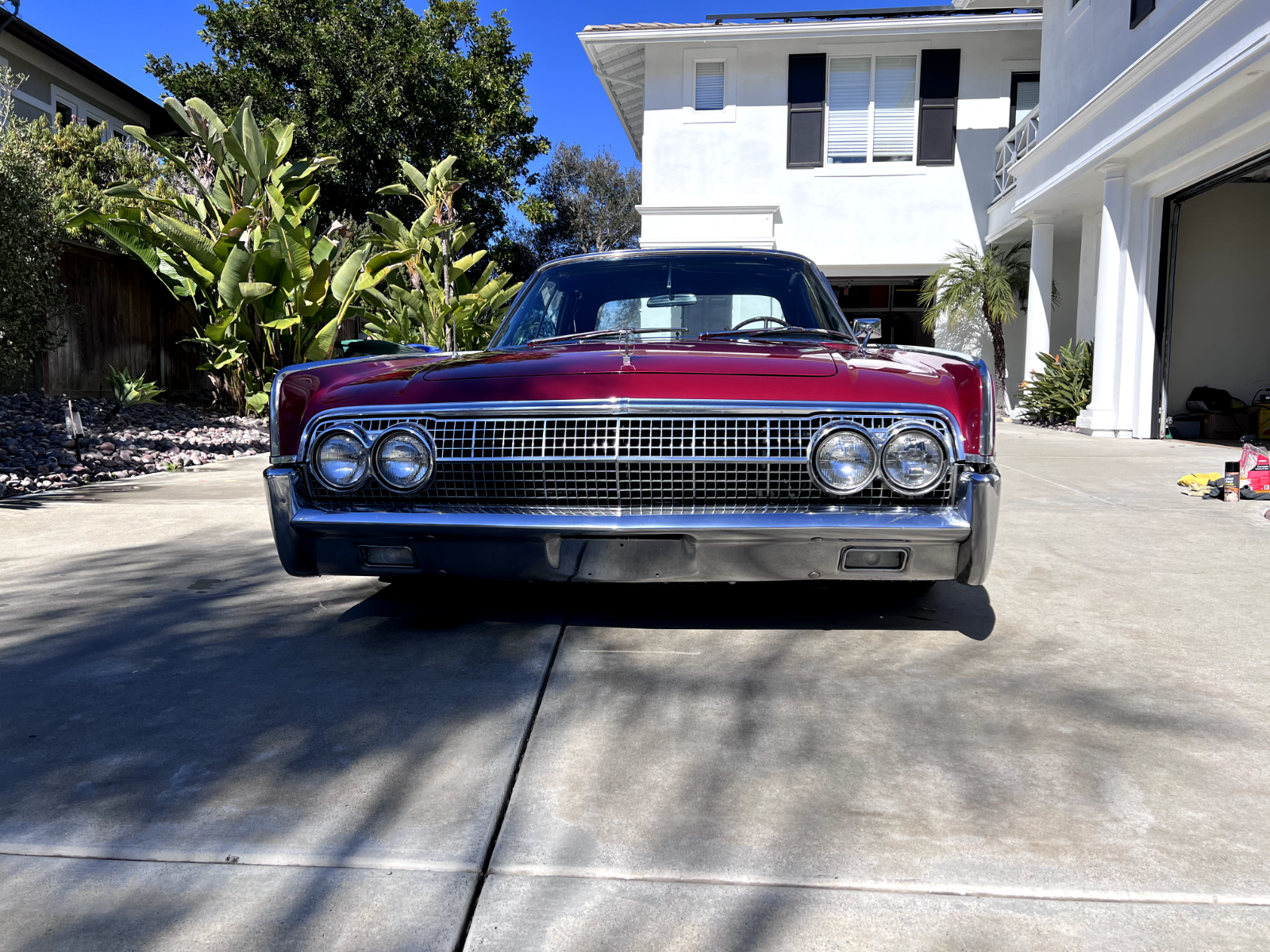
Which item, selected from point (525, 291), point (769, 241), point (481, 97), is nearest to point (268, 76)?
point (481, 97)

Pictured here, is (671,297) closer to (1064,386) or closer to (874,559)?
(874,559)

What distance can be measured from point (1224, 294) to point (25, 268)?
14467 millimetres

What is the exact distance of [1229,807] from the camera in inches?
80.0

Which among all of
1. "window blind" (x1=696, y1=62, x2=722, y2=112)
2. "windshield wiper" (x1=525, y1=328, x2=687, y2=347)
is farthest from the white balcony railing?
"windshield wiper" (x1=525, y1=328, x2=687, y2=347)

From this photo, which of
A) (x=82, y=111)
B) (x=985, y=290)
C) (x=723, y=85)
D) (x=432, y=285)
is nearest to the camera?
(x=432, y=285)

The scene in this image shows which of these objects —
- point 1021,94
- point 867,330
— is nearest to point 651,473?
point 867,330

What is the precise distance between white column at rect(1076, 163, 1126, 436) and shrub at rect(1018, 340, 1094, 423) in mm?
479

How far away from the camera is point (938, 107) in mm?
17141

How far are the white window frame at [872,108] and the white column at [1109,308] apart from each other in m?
5.82

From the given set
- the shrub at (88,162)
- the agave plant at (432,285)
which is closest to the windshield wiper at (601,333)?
the agave plant at (432,285)

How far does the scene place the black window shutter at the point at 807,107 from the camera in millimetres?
17219

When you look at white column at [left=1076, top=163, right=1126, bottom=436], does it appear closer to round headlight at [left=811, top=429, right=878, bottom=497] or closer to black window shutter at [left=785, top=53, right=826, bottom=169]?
black window shutter at [left=785, top=53, right=826, bottom=169]

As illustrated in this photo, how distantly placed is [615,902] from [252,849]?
704 mm

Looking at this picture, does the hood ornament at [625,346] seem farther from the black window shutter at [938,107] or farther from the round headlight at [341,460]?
the black window shutter at [938,107]
